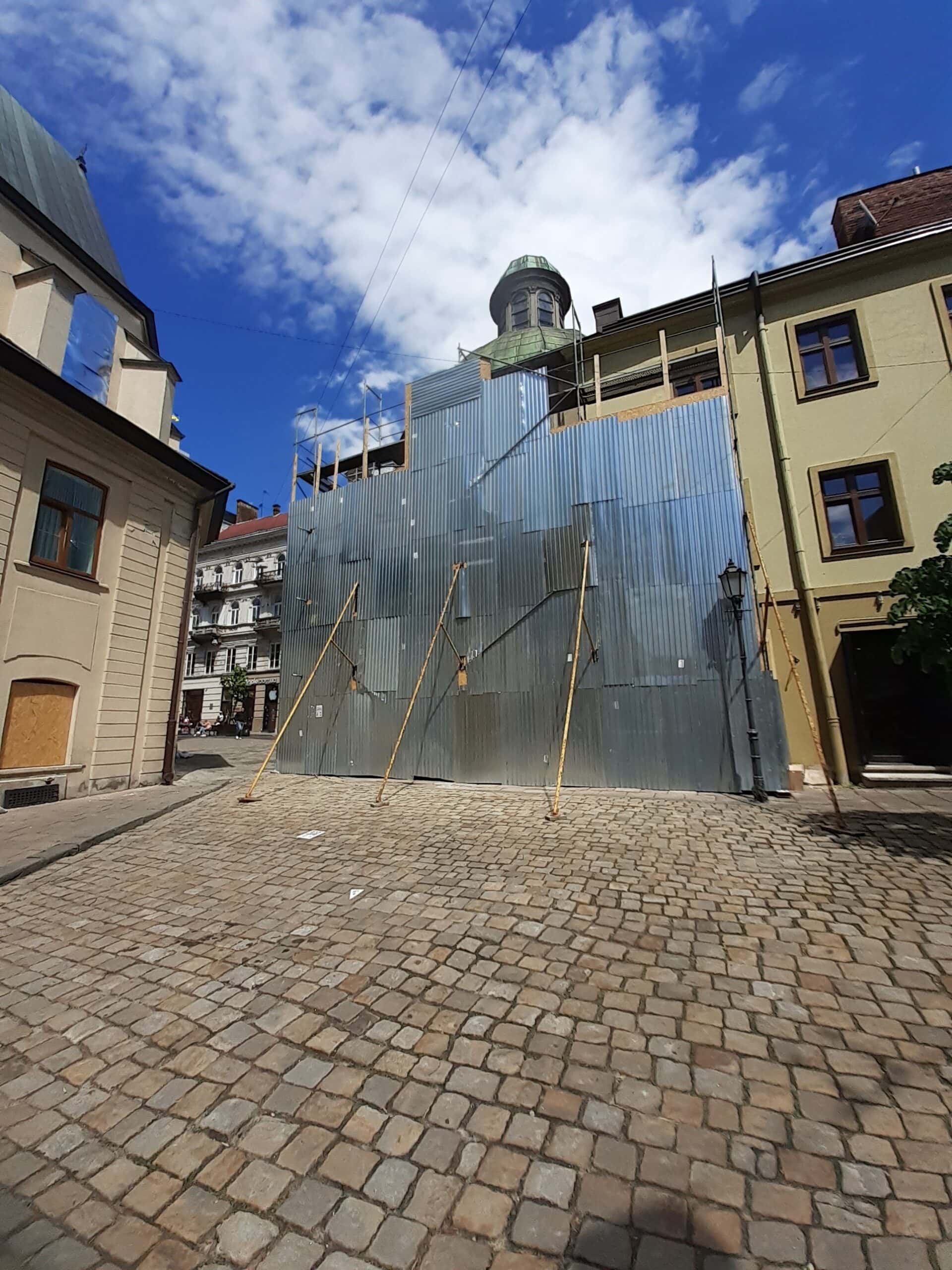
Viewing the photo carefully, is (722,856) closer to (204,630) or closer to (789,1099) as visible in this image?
(789,1099)

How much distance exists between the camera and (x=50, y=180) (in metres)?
14.8

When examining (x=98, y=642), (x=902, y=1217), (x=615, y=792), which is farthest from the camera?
(x=98, y=642)

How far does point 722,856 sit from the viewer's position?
20.6 ft

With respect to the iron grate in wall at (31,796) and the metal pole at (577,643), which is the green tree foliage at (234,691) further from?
the metal pole at (577,643)

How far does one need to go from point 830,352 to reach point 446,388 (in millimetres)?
9919

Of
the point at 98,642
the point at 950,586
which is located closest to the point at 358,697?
the point at 98,642

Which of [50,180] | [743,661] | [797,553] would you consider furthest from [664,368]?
[50,180]

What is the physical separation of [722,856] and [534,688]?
6.73 metres

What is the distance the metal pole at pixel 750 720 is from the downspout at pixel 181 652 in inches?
502

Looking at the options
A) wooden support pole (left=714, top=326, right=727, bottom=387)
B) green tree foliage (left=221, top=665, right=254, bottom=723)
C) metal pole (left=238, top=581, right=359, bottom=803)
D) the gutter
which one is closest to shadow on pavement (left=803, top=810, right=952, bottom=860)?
wooden support pole (left=714, top=326, right=727, bottom=387)

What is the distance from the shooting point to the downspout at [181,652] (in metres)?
13.1

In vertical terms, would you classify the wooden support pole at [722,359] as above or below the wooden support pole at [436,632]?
above

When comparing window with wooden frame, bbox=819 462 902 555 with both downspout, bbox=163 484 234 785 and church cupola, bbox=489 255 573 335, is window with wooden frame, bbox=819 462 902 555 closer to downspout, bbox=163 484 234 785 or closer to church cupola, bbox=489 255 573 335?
downspout, bbox=163 484 234 785

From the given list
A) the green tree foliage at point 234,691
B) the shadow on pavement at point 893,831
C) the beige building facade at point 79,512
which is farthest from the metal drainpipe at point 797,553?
the green tree foliage at point 234,691
